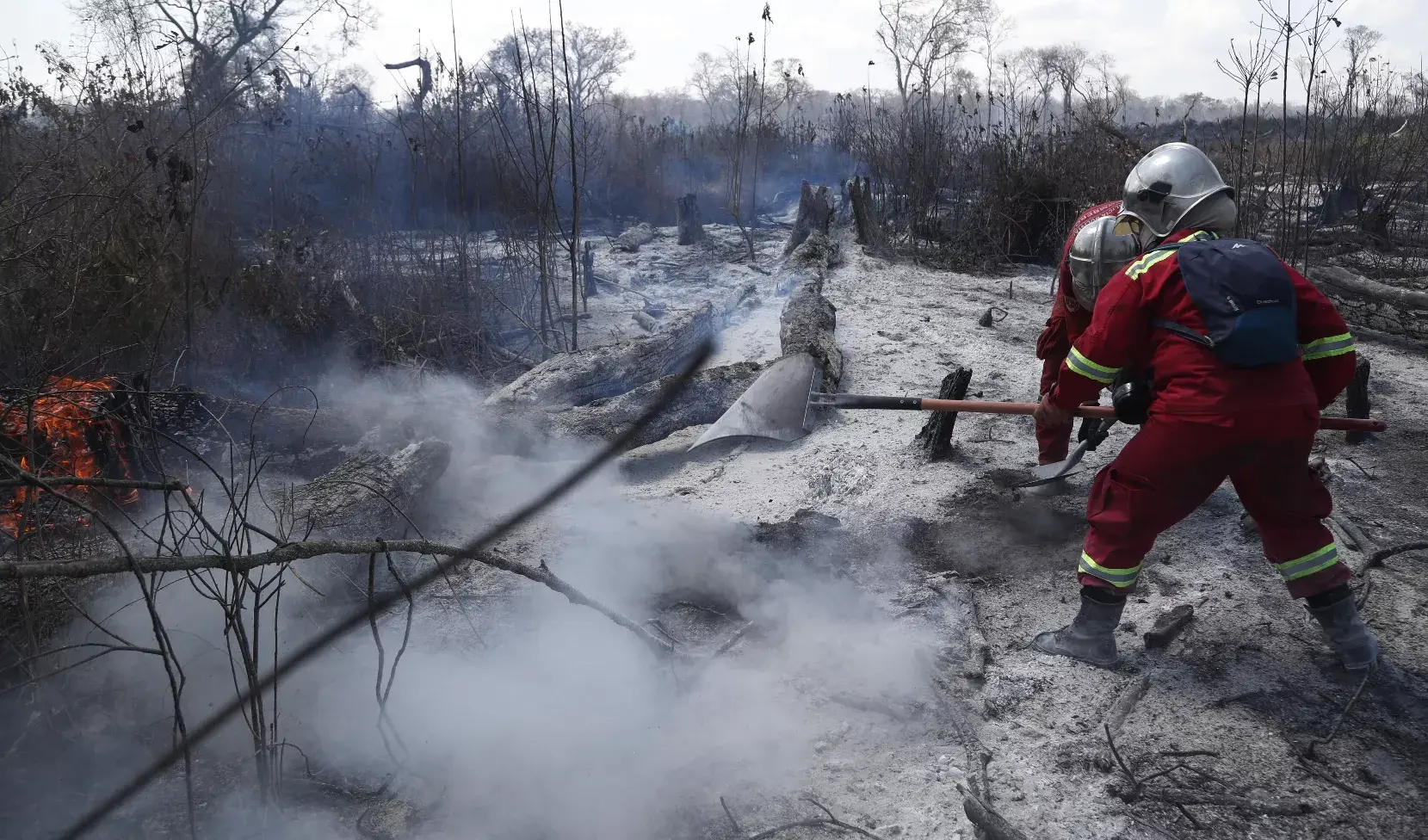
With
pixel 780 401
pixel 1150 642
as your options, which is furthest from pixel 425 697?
pixel 780 401

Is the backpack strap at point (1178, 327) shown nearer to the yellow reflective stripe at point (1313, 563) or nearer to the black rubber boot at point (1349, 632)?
the yellow reflective stripe at point (1313, 563)

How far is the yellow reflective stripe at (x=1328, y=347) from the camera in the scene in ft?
7.75

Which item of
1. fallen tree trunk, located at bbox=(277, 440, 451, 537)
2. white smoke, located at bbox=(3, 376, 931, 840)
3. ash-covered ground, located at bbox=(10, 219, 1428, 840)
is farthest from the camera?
fallen tree trunk, located at bbox=(277, 440, 451, 537)

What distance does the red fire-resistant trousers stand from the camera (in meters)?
2.24

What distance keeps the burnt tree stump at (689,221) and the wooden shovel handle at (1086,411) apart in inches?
383

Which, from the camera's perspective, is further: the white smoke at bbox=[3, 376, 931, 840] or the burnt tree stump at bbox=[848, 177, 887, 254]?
the burnt tree stump at bbox=[848, 177, 887, 254]

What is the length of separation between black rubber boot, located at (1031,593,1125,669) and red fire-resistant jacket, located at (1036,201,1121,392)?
1180 mm

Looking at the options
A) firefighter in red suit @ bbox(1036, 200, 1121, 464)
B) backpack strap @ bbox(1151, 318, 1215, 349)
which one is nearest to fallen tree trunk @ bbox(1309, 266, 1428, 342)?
firefighter in red suit @ bbox(1036, 200, 1121, 464)

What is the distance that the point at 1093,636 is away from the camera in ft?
8.57

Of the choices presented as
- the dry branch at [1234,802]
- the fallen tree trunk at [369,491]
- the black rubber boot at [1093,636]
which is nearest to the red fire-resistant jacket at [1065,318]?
the black rubber boot at [1093,636]

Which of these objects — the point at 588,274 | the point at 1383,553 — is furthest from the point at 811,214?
the point at 1383,553

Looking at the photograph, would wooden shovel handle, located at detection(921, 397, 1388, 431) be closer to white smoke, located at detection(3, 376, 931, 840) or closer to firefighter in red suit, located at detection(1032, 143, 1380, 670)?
firefighter in red suit, located at detection(1032, 143, 1380, 670)

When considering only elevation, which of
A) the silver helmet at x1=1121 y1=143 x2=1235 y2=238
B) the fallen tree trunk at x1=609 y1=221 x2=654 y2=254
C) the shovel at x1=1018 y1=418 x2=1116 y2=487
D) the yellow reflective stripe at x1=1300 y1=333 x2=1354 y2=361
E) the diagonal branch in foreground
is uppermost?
the fallen tree trunk at x1=609 y1=221 x2=654 y2=254

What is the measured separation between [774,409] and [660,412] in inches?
28.9
